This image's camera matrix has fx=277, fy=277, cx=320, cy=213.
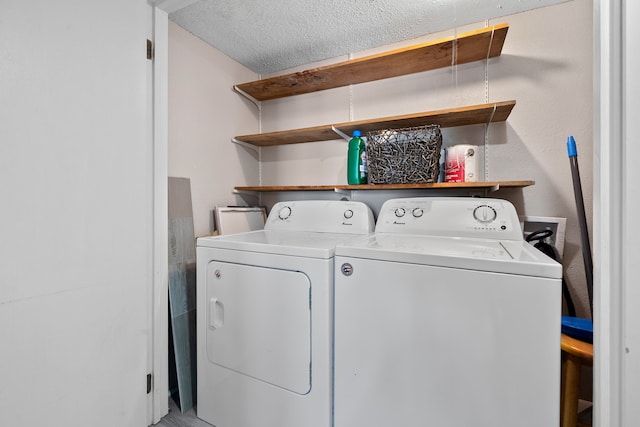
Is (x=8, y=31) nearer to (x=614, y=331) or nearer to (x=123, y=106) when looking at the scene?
(x=123, y=106)

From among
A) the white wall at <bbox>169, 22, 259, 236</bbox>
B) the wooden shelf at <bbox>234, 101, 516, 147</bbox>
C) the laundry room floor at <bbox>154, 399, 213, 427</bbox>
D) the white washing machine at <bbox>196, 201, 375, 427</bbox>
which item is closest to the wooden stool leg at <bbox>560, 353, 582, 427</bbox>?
the white washing machine at <bbox>196, 201, 375, 427</bbox>

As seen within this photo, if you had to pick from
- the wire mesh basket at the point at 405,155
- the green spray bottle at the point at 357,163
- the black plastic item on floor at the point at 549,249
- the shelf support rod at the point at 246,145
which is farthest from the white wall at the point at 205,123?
the black plastic item on floor at the point at 549,249

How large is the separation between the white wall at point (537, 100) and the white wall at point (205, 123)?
124 cm

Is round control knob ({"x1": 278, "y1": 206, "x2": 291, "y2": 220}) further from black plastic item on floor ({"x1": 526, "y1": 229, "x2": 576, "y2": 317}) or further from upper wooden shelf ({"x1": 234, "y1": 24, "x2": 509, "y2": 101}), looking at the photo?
black plastic item on floor ({"x1": 526, "y1": 229, "x2": 576, "y2": 317})

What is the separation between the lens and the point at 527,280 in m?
0.85

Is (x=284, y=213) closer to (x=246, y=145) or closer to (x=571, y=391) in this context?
(x=246, y=145)

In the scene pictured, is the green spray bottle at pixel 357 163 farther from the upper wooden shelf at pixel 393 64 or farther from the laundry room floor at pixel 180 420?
the laundry room floor at pixel 180 420

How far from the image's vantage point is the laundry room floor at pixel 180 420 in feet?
4.77

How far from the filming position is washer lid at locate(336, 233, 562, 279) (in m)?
0.85

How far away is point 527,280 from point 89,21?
1895 millimetres

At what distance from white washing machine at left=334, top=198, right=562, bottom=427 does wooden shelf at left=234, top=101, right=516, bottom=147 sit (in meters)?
0.74

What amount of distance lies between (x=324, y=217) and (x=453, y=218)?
77cm

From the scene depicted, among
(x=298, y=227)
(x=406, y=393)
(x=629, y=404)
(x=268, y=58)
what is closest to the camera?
(x=629, y=404)

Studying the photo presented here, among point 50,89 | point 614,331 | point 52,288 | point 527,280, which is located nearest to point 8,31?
point 50,89
